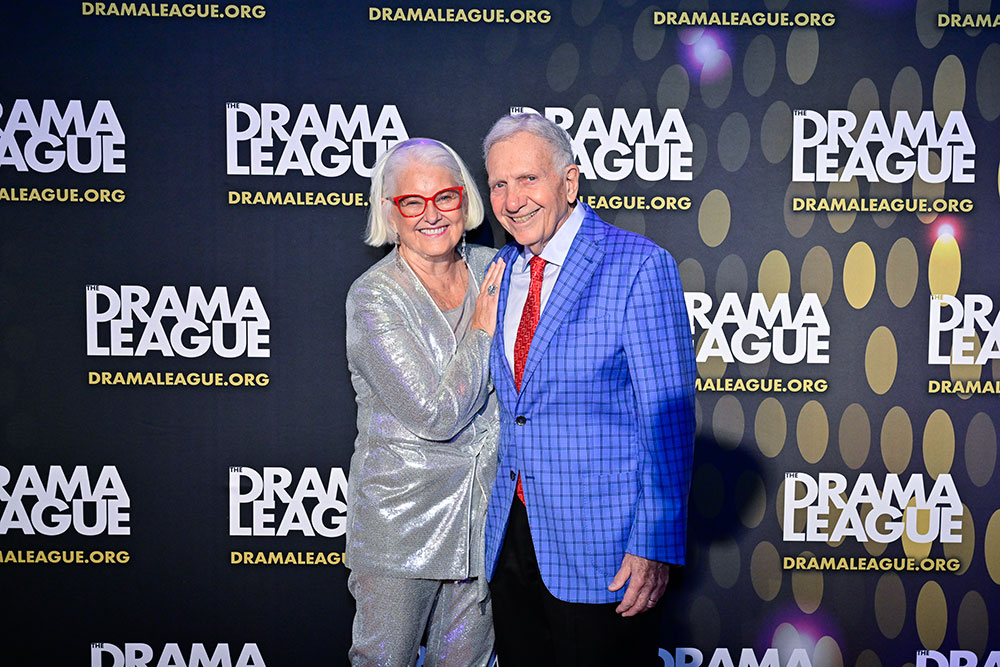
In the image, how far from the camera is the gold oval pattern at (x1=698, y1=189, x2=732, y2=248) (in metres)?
2.41

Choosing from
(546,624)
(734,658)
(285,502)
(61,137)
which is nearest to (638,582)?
(546,624)

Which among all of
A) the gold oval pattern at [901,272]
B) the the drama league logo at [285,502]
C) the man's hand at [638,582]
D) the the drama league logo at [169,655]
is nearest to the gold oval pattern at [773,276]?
the gold oval pattern at [901,272]

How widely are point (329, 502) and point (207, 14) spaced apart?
5.24ft

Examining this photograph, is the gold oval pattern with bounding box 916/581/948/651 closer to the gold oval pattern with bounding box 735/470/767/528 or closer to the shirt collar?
the gold oval pattern with bounding box 735/470/767/528

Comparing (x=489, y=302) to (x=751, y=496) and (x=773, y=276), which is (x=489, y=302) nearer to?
(x=773, y=276)

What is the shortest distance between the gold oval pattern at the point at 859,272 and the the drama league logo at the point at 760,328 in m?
0.11

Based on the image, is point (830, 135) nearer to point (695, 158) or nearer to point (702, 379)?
point (695, 158)

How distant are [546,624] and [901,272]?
1.59 metres

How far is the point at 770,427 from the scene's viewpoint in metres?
2.45

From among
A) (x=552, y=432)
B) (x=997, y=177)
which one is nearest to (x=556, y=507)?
(x=552, y=432)

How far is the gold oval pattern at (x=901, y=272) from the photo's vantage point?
240 centimetres

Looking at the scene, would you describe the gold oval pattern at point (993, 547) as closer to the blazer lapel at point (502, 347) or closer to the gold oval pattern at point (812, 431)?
the gold oval pattern at point (812, 431)

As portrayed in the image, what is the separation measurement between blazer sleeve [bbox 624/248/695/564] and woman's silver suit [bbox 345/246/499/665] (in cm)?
38

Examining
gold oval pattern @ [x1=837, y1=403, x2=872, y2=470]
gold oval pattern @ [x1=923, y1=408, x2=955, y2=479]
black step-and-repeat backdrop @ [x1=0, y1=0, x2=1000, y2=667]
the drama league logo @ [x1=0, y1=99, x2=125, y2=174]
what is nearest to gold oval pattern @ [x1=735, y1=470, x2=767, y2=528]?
black step-and-repeat backdrop @ [x1=0, y1=0, x2=1000, y2=667]
